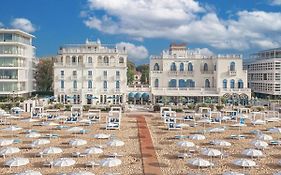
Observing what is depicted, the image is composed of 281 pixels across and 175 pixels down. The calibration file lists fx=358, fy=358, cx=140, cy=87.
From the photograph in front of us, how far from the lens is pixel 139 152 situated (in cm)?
2628

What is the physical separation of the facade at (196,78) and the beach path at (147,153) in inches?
873

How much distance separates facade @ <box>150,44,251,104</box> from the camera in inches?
2314

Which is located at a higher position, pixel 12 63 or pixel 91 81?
pixel 12 63

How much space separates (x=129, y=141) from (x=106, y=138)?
7.18ft

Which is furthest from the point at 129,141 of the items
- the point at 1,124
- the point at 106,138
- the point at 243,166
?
the point at 1,124

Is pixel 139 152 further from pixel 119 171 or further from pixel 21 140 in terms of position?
pixel 21 140

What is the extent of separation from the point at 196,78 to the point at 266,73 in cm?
1605

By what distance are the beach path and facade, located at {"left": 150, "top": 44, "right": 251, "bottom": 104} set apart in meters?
22.2

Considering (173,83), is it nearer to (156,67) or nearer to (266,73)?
(156,67)

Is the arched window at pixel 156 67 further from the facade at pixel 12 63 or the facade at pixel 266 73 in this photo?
the facade at pixel 12 63

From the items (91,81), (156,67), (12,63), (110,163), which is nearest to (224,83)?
(156,67)

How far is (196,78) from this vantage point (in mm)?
61812

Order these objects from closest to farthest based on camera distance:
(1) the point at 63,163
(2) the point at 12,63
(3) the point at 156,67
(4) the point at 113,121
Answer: (1) the point at 63,163
(4) the point at 113,121
(2) the point at 12,63
(3) the point at 156,67

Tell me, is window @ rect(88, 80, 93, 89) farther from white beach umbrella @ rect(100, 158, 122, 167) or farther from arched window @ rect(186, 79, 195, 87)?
white beach umbrella @ rect(100, 158, 122, 167)
